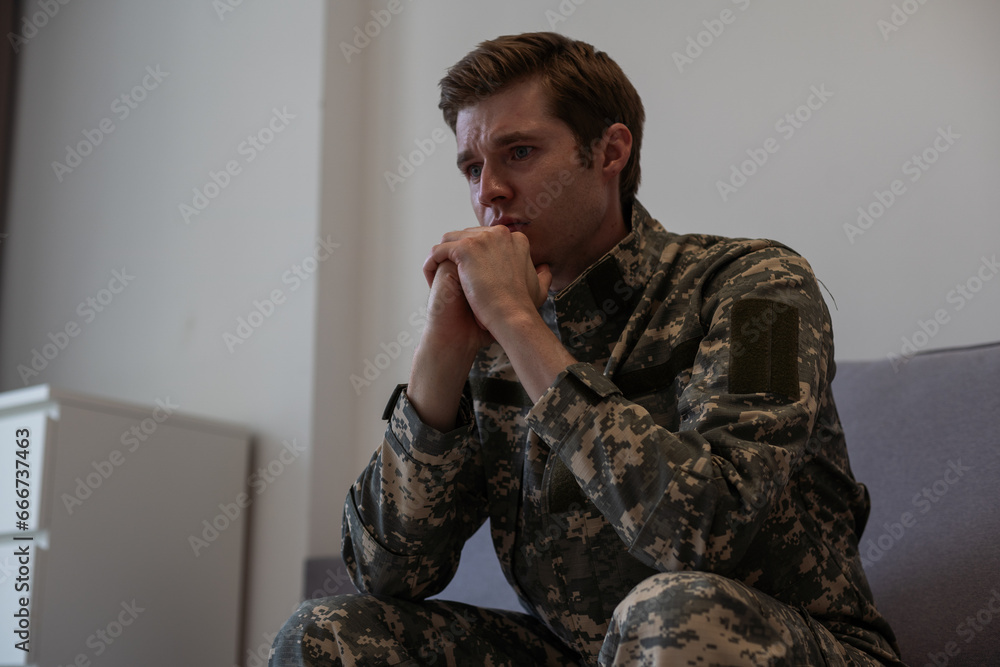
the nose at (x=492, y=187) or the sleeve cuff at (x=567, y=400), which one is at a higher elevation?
Answer: the nose at (x=492, y=187)

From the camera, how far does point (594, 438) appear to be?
811 mm

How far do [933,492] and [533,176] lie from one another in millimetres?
705

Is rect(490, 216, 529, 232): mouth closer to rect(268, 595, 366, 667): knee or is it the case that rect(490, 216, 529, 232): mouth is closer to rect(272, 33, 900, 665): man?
rect(272, 33, 900, 665): man

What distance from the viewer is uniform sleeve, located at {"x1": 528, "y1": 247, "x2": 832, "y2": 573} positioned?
2.51 feet

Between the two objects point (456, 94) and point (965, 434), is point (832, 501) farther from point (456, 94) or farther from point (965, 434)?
point (456, 94)

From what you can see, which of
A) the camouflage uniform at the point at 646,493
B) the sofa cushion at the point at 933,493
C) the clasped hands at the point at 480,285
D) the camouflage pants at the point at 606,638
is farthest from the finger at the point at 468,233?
the sofa cushion at the point at 933,493

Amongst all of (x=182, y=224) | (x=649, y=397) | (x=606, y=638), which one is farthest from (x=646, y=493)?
(x=182, y=224)

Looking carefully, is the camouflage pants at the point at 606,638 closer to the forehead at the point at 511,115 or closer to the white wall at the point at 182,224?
the forehead at the point at 511,115

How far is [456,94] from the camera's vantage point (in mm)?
1197

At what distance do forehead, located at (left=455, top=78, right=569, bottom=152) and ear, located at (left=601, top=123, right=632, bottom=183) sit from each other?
75 mm

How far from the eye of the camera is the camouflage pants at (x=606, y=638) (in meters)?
0.65

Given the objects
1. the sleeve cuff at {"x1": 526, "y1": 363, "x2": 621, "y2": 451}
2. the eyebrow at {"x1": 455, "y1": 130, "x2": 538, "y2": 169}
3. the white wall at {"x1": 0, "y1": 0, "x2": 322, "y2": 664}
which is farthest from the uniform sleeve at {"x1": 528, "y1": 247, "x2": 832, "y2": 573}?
the white wall at {"x1": 0, "y1": 0, "x2": 322, "y2": 664}

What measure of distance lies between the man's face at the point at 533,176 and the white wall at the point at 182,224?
950 millimetres

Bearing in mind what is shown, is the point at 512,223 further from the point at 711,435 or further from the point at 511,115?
the point at 711,435
